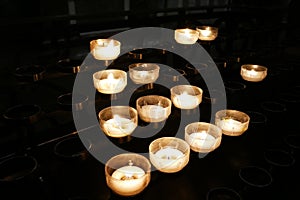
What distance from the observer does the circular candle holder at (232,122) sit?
5.09 feet

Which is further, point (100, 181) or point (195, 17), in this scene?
point (195, 17)

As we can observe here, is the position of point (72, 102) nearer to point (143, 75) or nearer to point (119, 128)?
point (119, 128)

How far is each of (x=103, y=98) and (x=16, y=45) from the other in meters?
3.28

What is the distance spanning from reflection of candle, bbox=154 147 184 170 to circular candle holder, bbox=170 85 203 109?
1.31ft

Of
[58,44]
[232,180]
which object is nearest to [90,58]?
[58,44]

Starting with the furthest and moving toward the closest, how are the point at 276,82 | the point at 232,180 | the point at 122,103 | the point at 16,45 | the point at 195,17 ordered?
1. the point at 16,45
2. the point at 195,17
3. the point at 276,82
4. the point at 122,103
5. the point at 232,180

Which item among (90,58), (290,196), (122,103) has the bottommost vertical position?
(290,196)

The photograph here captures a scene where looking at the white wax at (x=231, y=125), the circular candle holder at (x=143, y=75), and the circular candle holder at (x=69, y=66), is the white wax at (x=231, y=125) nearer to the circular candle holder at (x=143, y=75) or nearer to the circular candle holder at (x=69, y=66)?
the circular candle holder at (x=143, y=75)

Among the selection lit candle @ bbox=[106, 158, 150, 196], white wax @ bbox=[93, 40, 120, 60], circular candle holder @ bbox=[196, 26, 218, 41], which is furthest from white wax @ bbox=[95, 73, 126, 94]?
circular candle holder @ bbox=[196, 26, 218, 41]

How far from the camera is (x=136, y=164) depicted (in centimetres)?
128

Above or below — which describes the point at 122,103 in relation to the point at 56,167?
above

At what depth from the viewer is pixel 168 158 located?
1270 mm

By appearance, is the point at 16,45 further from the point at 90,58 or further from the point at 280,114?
the point at 280,114

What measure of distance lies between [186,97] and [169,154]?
493mm
